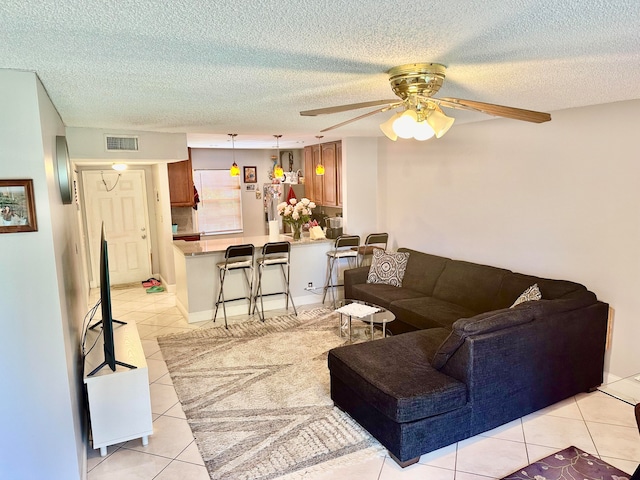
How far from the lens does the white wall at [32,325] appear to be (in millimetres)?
2031

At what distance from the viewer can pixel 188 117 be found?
3.71 meters

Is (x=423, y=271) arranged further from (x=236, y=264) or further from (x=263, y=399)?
(x=263, y=399)

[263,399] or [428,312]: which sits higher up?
[428,312]

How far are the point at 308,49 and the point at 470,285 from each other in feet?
10.7

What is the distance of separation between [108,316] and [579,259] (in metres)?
3.71

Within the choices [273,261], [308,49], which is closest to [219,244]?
[273,261]

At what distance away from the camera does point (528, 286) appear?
3.79m

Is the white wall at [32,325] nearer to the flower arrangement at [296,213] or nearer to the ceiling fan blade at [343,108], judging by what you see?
the ceiling fan blade at [343,108]

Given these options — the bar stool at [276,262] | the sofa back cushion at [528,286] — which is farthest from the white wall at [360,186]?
the sofa back cushion at [528,286]

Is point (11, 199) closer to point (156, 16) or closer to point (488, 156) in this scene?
point (156, 16)

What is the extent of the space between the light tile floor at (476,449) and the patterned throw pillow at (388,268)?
2322mm

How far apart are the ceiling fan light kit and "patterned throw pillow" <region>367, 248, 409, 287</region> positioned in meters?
2.99

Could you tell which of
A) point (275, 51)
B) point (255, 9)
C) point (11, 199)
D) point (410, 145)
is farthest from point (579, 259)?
point (11, 199)

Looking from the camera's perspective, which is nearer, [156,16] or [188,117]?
[156,16]
